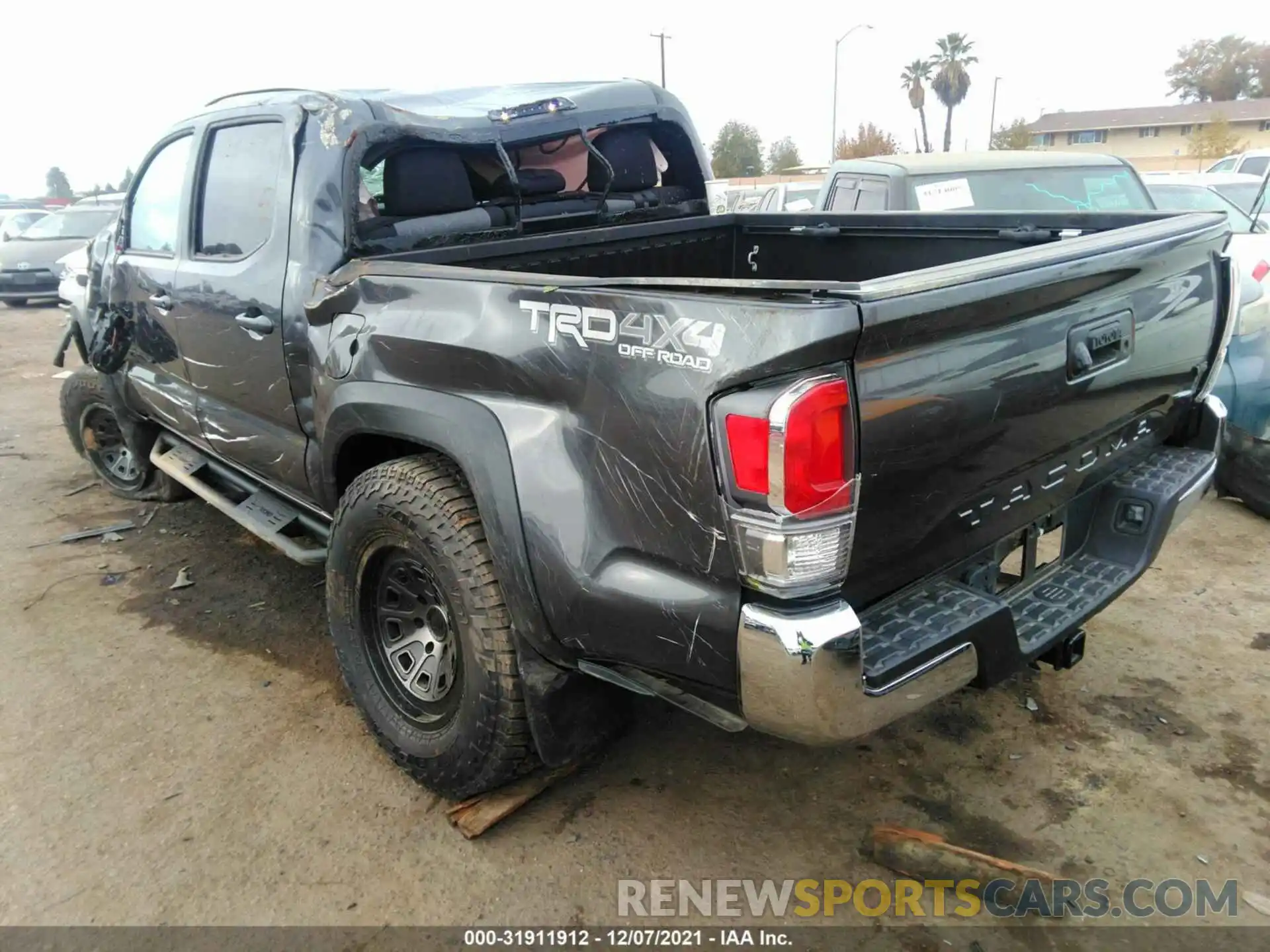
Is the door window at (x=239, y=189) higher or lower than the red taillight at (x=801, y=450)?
higher

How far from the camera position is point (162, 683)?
348 centimetres

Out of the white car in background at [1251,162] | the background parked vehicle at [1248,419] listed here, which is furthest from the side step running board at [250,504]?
the white car in background at [1251,162]

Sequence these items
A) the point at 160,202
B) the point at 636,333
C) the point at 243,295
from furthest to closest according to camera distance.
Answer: the point at 160,202 < the point at 243,295 < the point at 636,333

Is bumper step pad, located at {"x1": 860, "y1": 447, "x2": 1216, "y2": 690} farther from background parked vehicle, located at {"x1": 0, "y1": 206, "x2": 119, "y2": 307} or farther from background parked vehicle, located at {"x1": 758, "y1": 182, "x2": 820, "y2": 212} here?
background parked vehicle, located at {"x1": 0, "y1": 206, "x2": 119, "y2": 307}

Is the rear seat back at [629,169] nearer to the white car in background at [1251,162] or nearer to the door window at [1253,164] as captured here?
the white car in background at [1251,162]

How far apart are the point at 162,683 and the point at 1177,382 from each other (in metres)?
3.66

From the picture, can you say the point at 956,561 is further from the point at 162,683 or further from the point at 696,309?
the point at 162,683

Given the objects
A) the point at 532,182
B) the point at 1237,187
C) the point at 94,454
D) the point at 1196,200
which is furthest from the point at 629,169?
the point at 1237,187

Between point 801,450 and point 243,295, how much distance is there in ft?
7.80

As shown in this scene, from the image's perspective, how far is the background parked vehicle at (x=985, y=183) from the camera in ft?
18.9

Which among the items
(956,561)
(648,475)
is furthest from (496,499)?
(956,561)

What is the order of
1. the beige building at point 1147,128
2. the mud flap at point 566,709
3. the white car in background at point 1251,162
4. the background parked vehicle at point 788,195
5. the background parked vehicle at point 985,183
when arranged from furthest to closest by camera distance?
the beige building at point 1147,128 < the white car in background at point 1251,162 < the background parked vehicle at point 788,195 < the background parked vehicle at point 985,183 < the mud flap at point 566,709

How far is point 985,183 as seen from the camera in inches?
232

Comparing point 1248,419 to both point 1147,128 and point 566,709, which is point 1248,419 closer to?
point 566,709
